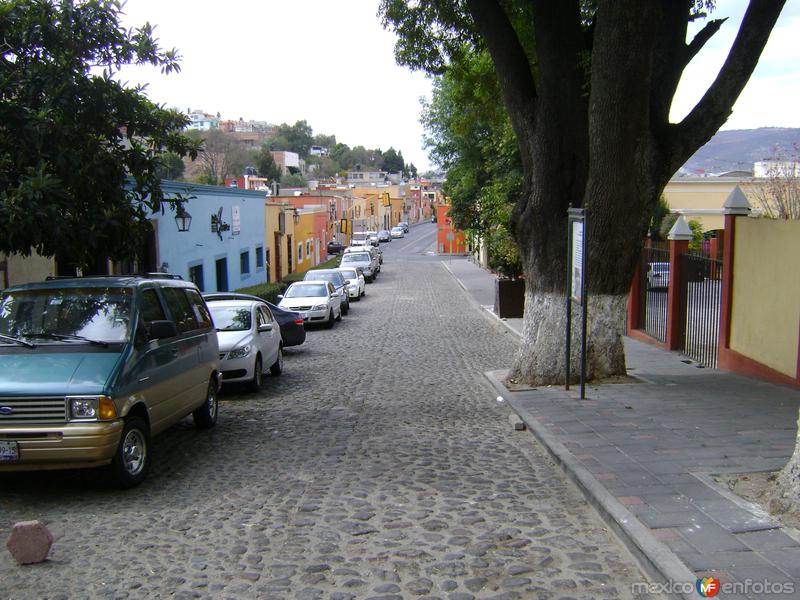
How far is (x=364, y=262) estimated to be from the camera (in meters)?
45.0

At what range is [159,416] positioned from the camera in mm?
7516

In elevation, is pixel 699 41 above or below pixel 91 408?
above

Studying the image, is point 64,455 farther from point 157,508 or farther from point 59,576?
point 59,576

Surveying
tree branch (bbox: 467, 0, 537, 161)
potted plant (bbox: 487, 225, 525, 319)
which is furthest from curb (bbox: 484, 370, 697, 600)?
potted plant (bbox: 487, 225, 525, 319)

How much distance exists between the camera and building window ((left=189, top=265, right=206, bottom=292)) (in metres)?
23.9

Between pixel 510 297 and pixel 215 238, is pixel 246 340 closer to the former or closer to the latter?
pixel 510 297

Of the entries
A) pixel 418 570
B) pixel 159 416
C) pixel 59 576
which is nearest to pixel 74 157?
pixel 159 416

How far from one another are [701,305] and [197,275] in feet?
52.9

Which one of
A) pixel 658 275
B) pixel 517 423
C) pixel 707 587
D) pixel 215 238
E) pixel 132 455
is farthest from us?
pixel 215 238

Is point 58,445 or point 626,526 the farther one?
point 58,445

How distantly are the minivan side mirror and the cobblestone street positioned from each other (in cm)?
133

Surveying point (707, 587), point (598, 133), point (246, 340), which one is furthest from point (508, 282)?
point (707, 587)

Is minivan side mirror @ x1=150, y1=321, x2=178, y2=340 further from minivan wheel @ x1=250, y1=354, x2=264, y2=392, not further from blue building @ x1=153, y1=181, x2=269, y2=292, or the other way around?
blue building @ x1=153, y1=181, x2=269, y2=292

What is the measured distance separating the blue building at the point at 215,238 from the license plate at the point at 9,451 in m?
12.6
